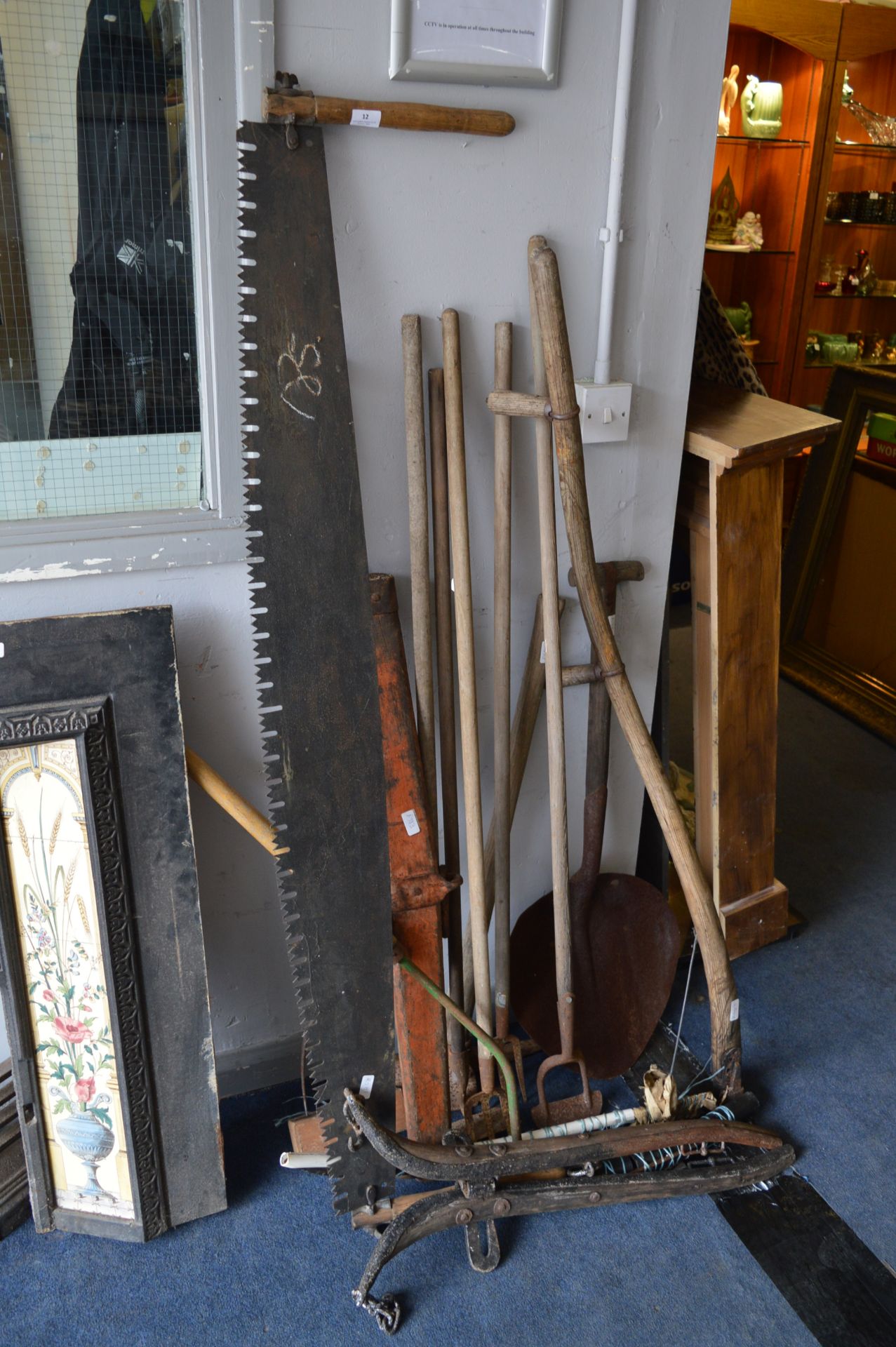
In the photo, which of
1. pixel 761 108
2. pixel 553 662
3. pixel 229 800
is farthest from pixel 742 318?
pixel 229 800

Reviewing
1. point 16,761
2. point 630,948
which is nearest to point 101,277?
point 16,761

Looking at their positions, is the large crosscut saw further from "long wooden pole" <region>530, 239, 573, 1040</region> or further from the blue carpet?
"long wooden pole" <region>530, 239, 573, 1040</region>

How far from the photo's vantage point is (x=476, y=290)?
1683 millimetres

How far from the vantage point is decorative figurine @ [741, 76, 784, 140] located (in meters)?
3.99

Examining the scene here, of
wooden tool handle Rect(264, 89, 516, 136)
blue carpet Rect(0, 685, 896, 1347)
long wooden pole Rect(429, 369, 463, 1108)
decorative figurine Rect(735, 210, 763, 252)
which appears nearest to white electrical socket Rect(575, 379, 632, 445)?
long wooden pole Rect(429, 369, 463, 1108)

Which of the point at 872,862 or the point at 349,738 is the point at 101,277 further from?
the point at 872,862

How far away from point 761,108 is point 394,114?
10.2ft

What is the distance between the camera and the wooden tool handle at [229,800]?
1672 mm

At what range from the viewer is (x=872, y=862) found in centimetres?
287

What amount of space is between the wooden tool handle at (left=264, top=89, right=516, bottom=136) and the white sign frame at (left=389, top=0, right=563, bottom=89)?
0.04 m

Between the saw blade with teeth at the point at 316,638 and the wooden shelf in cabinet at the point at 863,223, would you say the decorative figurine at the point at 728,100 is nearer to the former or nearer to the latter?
the wooden shelf in cabinet at the point at 863,223

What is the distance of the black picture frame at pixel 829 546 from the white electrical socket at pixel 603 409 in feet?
6.45

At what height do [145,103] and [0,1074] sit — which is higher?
[145,103]

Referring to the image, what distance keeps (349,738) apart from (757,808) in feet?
3.60
